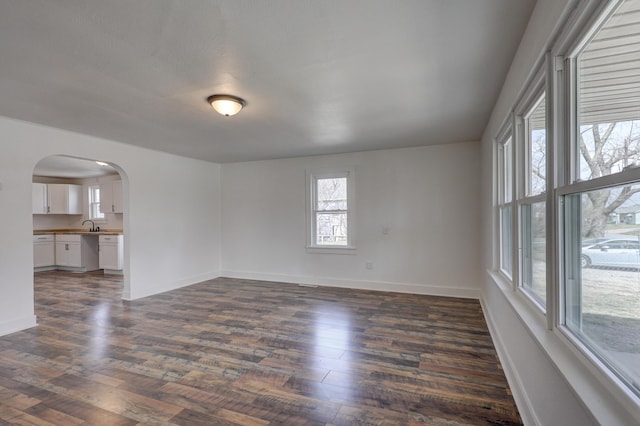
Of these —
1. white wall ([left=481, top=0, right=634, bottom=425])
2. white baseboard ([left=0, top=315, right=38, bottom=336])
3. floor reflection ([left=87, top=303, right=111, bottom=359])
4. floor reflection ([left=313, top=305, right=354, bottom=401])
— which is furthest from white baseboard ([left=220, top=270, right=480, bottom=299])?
white baseboard ([left=0, top=315, right=38, bottom=336])

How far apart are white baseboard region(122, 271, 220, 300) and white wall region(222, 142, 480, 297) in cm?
41

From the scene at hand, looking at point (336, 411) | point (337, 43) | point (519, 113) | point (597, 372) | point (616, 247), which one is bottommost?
point (336, 411)

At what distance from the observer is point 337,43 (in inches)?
79.8

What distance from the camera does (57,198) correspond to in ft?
26.9

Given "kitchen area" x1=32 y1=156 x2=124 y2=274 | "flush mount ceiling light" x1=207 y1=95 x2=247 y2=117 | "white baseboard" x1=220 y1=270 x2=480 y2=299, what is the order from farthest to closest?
"kitchen area" x1=32 y1=156 x2=124 y2=274
"white baseboard" x1=220 y1=270 x2=480 y2=299
"flush mount ceiling light" x1=207 y1=95 x2=247 y2=117

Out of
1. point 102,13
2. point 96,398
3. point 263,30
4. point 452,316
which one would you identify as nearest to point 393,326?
point 452,316

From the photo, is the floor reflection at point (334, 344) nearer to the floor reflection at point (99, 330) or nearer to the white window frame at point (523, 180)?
the white window frame at point (523, 180)

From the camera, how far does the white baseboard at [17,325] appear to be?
11.4ft

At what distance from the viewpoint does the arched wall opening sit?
24.3 ft

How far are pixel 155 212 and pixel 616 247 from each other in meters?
5.64

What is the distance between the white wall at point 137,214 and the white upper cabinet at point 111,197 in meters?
2.80

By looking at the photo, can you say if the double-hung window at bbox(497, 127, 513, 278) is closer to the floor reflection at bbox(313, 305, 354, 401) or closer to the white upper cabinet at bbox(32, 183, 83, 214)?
the floor reflection at bbox(313, 305, 354, 401)

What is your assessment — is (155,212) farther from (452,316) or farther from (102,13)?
(452,316)

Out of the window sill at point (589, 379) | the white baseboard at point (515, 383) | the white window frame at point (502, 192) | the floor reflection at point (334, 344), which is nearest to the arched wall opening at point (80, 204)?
the floor reflection at point (334, 344)
